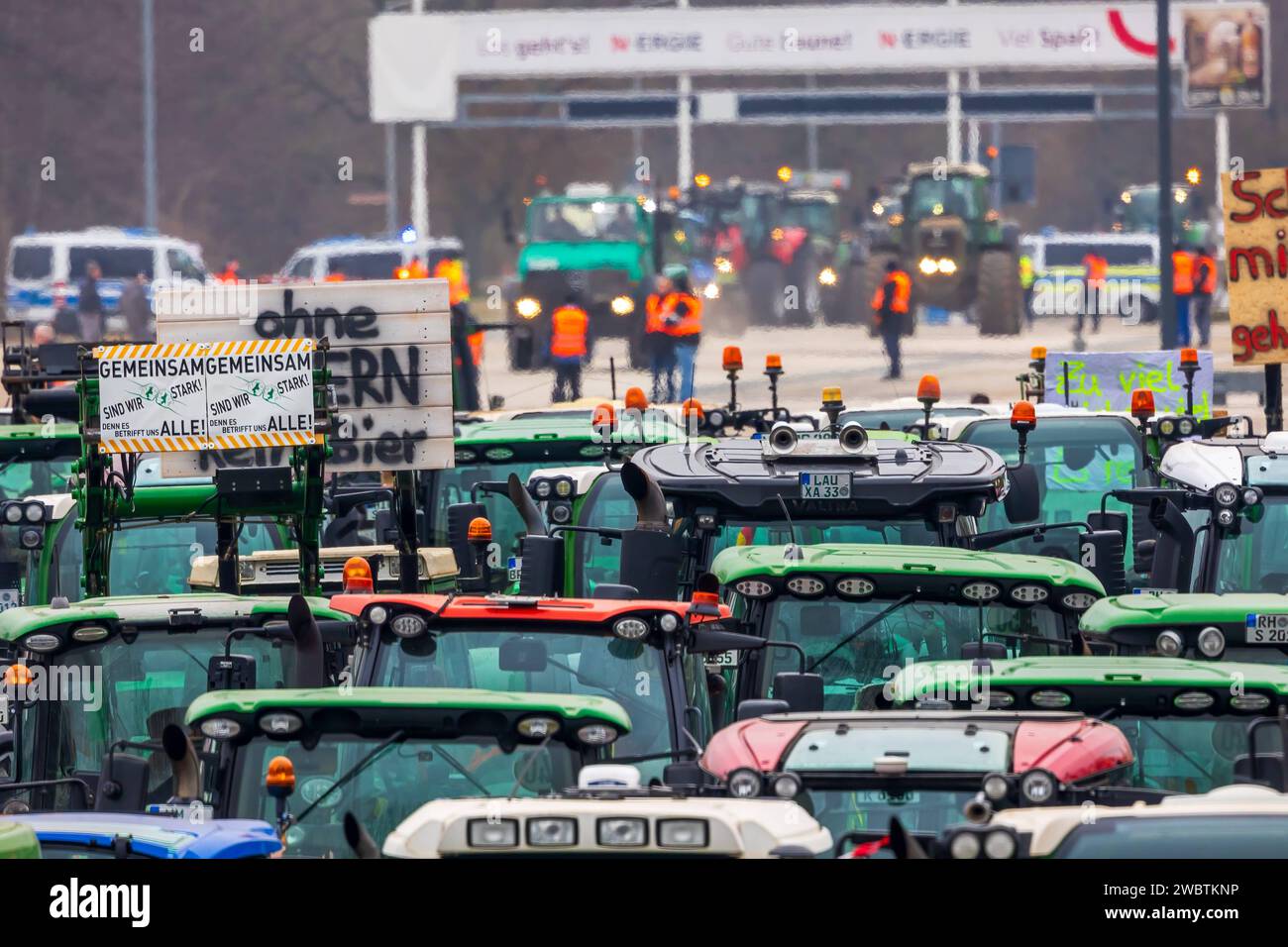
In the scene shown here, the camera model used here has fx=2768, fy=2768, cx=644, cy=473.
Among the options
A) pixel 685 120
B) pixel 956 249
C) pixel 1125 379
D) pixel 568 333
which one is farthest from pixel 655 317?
pixel 685 120

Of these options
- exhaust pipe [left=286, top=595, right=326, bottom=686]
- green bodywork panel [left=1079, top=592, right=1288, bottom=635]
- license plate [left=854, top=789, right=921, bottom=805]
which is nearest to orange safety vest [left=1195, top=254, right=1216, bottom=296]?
green bodywork panel [left=1079, top=592, right=1288, bottom=635]

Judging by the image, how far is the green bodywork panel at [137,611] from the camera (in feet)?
35.8

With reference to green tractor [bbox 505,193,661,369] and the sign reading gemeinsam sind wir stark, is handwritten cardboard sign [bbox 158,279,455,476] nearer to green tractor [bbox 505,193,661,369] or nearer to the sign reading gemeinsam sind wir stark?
the sign reading gemeinsam sind wir stark

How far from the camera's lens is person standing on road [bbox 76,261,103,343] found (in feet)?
142

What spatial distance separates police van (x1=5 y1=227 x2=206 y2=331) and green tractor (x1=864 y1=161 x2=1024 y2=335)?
1236 cm

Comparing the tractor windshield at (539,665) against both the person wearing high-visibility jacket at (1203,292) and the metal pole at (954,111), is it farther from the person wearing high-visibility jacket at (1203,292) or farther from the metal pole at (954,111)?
the metal pole at (954,111)

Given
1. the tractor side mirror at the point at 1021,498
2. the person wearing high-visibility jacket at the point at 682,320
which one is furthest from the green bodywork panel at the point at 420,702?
the person wearing high-visibility jacket at the point at 682,320

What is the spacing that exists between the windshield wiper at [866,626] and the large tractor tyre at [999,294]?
36.0 m

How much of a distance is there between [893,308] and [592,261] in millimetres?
6667

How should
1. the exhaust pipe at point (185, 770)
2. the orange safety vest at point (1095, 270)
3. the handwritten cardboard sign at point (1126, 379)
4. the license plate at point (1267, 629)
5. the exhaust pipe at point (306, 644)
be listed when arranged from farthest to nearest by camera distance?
the orange safety vest at point (1095, 270), the handwritten cardboard sign at point (1126, 379), the exhaust pipe at point (306, 644), the license plate at point (1267, 629), the exhaust pipe at point (185, 770)
